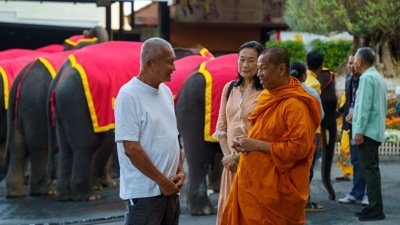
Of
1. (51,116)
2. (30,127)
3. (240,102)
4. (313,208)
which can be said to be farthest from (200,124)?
(30,127)

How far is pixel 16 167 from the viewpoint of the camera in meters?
12.6

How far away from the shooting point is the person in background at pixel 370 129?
9.59 meters

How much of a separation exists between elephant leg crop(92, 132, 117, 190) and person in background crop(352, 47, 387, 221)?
12.1 feet

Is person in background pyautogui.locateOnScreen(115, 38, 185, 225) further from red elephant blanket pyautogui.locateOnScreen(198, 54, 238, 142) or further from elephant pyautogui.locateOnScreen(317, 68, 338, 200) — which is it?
elephant pyautogui.locateOnScreen(317, 68, 338, 200)

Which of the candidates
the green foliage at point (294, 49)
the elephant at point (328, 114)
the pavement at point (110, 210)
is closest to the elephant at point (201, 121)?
the pavement at point (110, 210)

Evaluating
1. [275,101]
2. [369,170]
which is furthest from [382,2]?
[275,101]

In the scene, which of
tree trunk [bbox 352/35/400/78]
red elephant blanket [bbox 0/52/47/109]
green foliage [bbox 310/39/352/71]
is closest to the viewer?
red elephant blanket [bbox 0/52/47/109]

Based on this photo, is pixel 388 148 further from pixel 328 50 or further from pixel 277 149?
pixel 277 149

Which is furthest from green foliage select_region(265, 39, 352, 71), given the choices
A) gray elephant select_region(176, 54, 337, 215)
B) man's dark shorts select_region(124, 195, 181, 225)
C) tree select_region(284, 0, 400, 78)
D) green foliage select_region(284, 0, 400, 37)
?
man's dark shorts select_region(124, 195, 181, 225)

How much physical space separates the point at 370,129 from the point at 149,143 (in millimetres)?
4059

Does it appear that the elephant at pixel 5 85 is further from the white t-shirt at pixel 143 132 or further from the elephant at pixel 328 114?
the white t-shirt at pixel 143 132

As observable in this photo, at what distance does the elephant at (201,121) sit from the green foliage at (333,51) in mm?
14014

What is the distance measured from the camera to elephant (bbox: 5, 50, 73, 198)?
41.2 feet

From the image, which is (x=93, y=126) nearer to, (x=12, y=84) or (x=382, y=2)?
(x=12, y=84)
